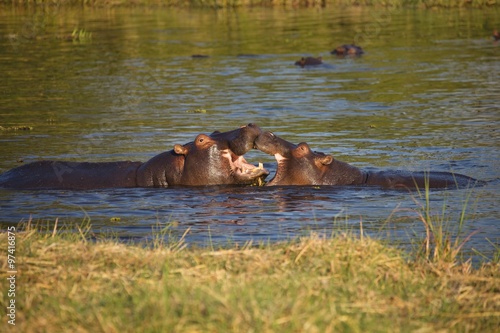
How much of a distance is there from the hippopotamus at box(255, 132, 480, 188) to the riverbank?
2.98 m

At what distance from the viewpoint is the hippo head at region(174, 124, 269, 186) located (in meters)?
8.80

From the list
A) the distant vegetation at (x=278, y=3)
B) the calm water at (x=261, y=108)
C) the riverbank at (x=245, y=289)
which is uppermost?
the distant vegetation at (x=278, y=3)

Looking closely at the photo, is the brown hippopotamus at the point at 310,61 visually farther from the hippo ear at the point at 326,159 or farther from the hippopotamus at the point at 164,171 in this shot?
the hippo ear at the point at 326,159

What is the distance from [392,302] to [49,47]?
20.8 m

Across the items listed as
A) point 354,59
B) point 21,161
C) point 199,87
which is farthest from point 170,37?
point 21,161

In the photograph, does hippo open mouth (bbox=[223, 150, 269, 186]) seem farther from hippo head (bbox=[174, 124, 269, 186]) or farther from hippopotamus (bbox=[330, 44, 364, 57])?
hippopotamus (bbox=[330, 44, 364, 57])

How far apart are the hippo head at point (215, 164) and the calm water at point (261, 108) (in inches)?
5.7

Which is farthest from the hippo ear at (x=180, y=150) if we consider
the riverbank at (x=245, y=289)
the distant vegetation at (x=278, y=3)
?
the distant vegetation at (x=278, y=3)

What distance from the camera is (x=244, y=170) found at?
9086mm

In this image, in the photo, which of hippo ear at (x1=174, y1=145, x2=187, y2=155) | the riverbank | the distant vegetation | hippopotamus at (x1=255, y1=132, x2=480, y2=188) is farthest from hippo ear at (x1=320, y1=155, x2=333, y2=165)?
the distant vegetation

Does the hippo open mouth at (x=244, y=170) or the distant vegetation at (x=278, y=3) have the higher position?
the distant vegetation at (x=278, y=3)

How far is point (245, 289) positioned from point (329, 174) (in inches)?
178

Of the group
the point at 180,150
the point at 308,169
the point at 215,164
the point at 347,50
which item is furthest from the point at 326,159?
the point at 347,50

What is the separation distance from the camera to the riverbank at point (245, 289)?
4.30 meters
